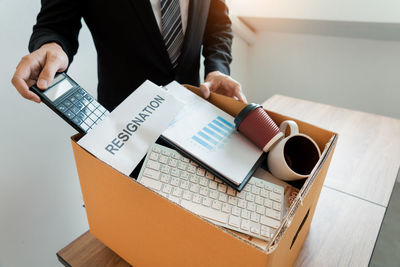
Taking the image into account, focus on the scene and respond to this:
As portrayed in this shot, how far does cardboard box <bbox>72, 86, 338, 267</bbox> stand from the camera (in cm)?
32

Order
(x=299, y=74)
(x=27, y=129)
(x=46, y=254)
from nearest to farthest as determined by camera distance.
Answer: (x=27, y=129) → (x=46, y=254) → (x=299, y=74)

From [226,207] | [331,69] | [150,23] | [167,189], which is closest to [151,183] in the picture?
[167,189]

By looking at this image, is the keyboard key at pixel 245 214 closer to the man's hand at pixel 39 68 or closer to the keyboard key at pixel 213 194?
the keyboard key at pixel 213 194

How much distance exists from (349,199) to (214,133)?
419 millimetres

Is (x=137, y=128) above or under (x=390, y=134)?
above

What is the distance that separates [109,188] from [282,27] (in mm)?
1826

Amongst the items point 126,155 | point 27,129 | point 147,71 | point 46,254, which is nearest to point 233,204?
point 126,155

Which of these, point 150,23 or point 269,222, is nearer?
point 269,222

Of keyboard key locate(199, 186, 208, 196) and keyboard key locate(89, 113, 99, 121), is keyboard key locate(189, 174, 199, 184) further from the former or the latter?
keyboard key locate(89, 113, 99, 121)

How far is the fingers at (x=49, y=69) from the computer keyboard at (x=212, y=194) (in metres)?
0.20

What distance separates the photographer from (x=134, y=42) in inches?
27.9

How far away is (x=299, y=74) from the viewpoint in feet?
6.55

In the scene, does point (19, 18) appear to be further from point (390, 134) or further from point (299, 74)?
point (299, 74)

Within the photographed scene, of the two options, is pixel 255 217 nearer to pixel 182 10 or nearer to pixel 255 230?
pixel 255 230
